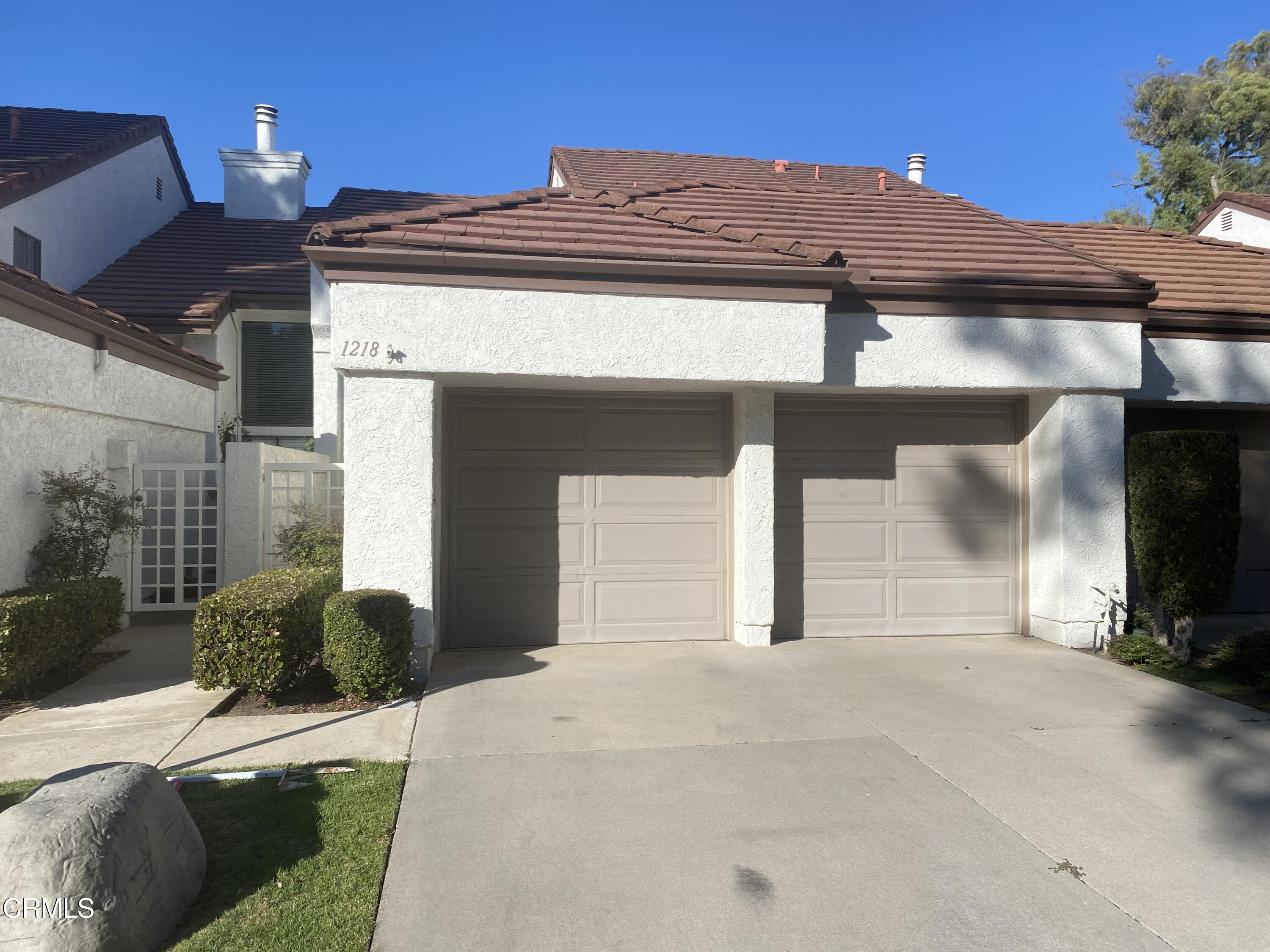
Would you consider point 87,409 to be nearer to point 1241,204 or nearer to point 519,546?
point 519,546

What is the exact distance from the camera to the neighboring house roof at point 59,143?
485 inches

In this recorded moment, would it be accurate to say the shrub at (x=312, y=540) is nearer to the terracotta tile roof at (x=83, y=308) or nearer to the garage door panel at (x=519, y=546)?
the garage door panel at (x=519, y=546)

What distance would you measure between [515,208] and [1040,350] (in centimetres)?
532

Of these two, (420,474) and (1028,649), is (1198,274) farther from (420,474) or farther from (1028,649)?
(420,474)

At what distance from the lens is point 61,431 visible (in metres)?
8.09

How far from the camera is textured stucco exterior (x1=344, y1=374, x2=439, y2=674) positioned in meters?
7.11

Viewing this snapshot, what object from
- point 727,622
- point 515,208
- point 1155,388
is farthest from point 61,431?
point 1155,388

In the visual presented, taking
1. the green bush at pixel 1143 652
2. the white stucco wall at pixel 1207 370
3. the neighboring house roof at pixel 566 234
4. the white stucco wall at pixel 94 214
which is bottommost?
the green bush at pixel 1143 652

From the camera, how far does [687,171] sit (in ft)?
45.6

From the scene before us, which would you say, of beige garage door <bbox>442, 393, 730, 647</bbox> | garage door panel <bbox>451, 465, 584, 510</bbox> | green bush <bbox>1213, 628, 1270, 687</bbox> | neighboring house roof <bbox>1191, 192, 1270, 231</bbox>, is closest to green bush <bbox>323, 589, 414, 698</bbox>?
beige garage door <bbox>442, 393, 730, 647</bbox>

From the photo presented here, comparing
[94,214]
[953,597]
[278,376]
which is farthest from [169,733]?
[94,214]

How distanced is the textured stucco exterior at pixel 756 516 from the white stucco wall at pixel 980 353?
2.49ft

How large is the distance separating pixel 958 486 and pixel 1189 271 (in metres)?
4.60

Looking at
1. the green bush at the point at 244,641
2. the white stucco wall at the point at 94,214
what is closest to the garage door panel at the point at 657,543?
the green bush at the point at 244,641
